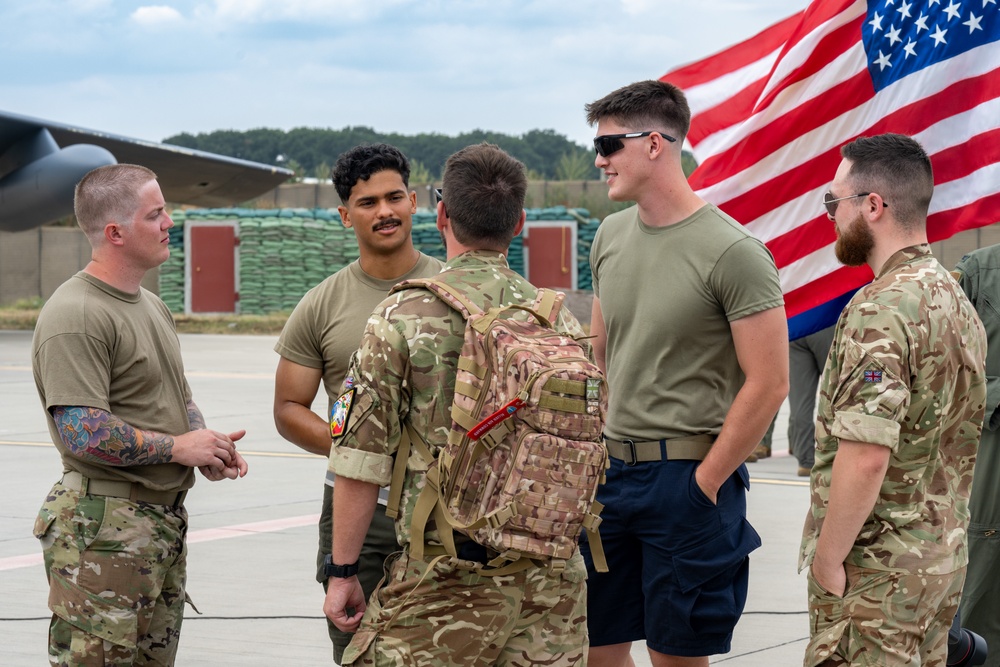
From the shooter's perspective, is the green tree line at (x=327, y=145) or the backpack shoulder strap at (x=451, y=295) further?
the green tree line at (x=327, y=145)

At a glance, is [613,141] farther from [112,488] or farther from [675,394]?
[112,488]

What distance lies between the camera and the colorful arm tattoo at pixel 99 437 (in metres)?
3.47

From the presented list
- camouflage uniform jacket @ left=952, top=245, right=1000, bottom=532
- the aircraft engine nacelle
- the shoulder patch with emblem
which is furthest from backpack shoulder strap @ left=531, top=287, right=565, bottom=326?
the aircraft engine nacelle

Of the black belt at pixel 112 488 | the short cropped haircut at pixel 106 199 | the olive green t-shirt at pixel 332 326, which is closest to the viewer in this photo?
the black belt at pixel 112 488

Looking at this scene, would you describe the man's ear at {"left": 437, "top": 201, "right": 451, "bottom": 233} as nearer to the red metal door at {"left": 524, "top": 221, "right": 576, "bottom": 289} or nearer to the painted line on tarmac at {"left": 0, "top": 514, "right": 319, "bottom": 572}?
the painted line on tarmac at {"left": 0, "top": 514, "right": 319, "bottom": 572}

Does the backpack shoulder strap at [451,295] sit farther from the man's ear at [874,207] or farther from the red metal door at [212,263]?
the red metal door at [212,263]

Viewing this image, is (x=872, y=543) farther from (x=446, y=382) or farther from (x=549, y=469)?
(x=446, y=382)

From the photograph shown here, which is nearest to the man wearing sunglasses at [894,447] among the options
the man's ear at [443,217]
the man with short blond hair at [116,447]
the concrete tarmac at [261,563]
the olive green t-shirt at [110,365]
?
the man's ear at [443,217]

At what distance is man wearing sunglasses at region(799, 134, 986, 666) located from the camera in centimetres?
303

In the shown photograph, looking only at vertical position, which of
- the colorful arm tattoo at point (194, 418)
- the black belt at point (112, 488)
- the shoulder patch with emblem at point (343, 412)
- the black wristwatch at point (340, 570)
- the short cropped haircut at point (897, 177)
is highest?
the short cropped haircut at point (897, 177)

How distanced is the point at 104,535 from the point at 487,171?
1637 millimetres

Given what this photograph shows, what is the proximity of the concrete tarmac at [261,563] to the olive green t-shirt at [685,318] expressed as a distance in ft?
6.24

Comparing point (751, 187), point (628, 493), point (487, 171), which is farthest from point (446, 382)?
point (751, 187)

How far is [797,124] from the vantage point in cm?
545
